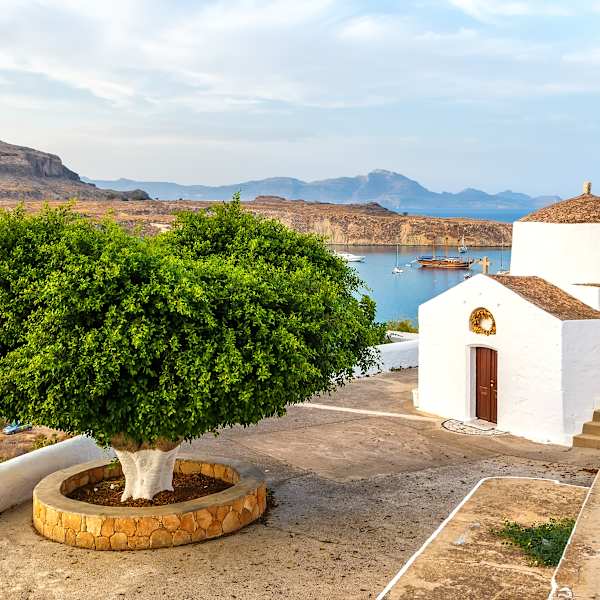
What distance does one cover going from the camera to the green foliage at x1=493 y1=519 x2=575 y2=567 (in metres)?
9.41

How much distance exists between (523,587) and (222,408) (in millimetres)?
3957

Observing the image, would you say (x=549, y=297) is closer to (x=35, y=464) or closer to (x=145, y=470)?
A: (x=145, y=470)

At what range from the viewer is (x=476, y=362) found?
691 inches

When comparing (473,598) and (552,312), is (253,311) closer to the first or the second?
(473,598)

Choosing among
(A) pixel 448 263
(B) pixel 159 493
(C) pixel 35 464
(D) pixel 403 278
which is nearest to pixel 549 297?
(B) pixel 159 493

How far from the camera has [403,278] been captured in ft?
316

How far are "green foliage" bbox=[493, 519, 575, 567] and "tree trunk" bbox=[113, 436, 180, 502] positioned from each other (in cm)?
456

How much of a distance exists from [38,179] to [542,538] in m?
155

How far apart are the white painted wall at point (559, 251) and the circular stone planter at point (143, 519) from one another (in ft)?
30.5

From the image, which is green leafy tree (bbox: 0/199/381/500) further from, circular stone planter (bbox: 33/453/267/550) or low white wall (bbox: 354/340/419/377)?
low white wall (bbox: 354/340/419/377)

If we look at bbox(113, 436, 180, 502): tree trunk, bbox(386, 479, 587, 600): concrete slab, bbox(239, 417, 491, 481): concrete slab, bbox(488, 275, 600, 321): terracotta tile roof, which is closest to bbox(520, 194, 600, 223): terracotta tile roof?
bbox(488, 275, 600, 321): terracotta tile roof

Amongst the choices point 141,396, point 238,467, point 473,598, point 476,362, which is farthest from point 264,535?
point 476,362

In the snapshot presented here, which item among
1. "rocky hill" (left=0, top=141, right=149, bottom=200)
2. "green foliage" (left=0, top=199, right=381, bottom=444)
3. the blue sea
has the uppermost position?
"rocky hill" (left=0, top=141, right=149, bottom=200)

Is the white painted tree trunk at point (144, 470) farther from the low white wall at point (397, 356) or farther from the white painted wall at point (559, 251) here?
the low white wall at point (397, 356)
